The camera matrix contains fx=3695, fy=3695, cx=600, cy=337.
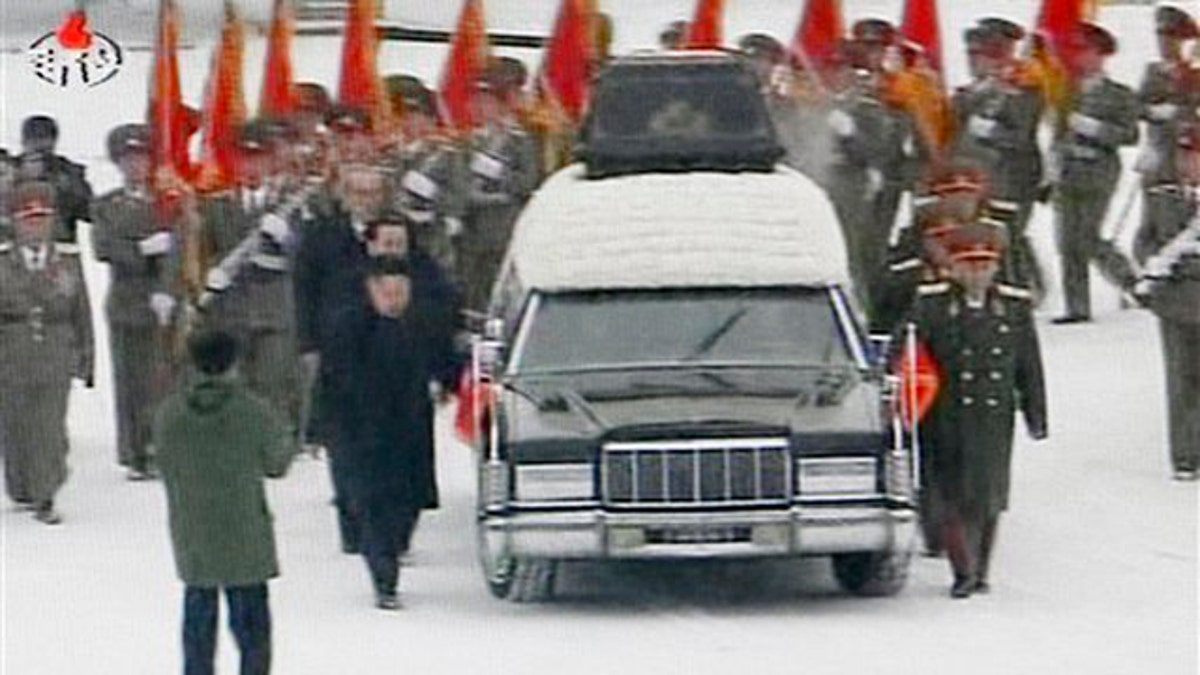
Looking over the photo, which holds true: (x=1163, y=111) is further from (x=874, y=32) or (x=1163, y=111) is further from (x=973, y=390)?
(x=973, y=390)

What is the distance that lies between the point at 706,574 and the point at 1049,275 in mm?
8811

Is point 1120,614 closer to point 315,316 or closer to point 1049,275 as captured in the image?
point 315,316

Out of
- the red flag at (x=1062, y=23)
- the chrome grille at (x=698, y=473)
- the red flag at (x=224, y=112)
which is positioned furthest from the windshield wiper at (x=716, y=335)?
the red flag at (x=1062, y=23)

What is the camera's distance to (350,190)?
58.6 ft

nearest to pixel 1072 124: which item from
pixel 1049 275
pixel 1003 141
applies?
pixel 1003 141

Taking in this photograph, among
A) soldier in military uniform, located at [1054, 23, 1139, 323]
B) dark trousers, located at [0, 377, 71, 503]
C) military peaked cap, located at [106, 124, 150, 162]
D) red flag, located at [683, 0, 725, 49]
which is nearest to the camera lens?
dark trousers, located at [0, 377, 71, 503]

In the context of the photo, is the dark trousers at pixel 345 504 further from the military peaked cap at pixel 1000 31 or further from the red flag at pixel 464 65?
the military peaked cap at pixel 1000 31

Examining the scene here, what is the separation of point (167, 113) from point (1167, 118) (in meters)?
5.83

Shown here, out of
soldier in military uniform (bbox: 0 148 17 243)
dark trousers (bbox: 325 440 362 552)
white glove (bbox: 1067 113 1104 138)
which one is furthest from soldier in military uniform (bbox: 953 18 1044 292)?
dark trousers (bbox: 325 440 362 552)

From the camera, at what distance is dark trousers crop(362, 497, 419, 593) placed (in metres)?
16.1

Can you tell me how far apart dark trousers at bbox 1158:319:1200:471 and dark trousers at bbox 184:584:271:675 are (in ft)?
22.3

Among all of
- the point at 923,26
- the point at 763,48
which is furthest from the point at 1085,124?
→ the point at 763,48

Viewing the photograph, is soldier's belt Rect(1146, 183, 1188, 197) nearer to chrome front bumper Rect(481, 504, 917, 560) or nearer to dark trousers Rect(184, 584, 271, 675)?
chrome front bumper Rect(481, 504, 917, 560)

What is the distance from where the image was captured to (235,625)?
13.5m
